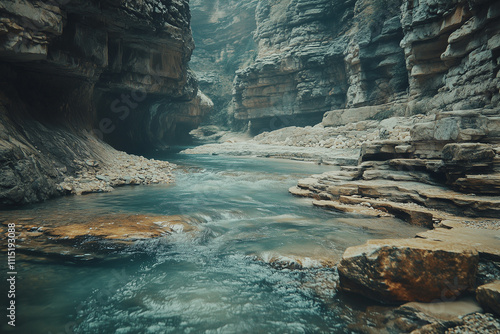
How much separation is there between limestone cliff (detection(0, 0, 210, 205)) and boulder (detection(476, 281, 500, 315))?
8413 millimetres

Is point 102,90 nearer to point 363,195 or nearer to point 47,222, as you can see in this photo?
point 47,222

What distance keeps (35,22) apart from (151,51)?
9.48 meters

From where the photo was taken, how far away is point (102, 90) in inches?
604

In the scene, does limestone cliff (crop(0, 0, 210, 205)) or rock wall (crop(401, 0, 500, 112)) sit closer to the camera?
limestone cliff (crop(0, 0, 210, 205))

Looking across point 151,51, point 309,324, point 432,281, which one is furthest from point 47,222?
point 151,51

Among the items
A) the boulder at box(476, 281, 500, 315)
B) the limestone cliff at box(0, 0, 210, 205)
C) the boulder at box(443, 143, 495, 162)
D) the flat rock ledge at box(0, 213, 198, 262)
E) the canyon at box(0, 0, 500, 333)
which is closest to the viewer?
the boulder at box(476, 281, 500, 315)

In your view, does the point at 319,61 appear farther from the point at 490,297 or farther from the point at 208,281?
the point at 490,297

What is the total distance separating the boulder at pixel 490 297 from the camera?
2.45 m

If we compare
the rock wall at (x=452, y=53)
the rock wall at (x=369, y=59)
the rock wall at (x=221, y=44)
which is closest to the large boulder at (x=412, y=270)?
the rock wall at (x=452, y=53)

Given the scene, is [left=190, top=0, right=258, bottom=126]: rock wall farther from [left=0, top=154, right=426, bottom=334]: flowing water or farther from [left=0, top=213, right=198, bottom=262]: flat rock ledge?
[left=0, top=154, right=426, bottom=334]: flowing water

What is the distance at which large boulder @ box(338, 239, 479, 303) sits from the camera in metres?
2.85

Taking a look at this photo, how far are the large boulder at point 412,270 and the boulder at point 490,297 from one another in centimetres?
21

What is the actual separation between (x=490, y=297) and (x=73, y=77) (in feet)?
44.9

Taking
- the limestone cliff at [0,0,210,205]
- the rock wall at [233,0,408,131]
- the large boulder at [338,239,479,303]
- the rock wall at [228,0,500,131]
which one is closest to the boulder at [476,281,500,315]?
the large boulder at [338,239,479,303]
